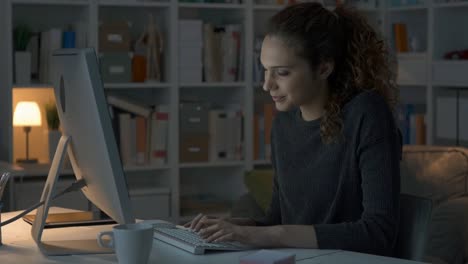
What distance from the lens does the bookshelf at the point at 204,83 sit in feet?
15.1

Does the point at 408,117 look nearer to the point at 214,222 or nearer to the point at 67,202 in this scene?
the point at 67,202

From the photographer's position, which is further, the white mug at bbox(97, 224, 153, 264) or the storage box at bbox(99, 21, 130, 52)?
the storage box at bbox(99, 21, 130, 52)

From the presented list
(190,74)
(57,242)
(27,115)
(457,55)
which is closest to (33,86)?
(27,115)

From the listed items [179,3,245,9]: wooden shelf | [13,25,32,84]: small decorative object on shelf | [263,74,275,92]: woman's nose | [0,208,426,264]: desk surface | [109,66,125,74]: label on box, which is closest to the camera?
[0,208,426,264]: desk surface

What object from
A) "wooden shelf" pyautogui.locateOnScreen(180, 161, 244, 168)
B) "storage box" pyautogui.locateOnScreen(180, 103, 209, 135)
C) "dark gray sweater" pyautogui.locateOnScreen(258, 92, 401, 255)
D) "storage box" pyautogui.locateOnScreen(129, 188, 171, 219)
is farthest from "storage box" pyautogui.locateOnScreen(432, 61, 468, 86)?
"dark gray sweater" pyautogui.locateOnScreen(258, 92, 401, 255)

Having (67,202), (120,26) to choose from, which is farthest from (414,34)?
(67,202)

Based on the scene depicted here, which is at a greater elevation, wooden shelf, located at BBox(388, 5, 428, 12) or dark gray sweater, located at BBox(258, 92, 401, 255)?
wooden shelf, located at BBox(388, 5, 428, 12)

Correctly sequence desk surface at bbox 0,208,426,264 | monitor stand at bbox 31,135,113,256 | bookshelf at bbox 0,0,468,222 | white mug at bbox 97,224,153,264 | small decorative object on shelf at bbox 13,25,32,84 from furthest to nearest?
bookshelf at bbox 0,0,468,222 → small decorative object on shelf at bbox 13,25,32,84 → monitor stand at bbox 31,135,113,256 → desk surface at bbox 0,208,426,264 → white mug at bbox 97,224,153,264

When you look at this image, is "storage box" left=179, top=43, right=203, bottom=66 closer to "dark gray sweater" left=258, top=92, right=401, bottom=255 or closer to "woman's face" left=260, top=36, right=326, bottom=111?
"dark gray sweater" left=258, top=92, right=401, bottom=255

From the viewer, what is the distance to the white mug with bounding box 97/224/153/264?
1.70m

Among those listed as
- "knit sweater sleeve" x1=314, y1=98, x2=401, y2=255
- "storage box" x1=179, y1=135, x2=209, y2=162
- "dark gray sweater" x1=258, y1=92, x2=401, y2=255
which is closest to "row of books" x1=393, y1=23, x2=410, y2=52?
"storage box" x1=179, y1=135, x2=209, y2=162

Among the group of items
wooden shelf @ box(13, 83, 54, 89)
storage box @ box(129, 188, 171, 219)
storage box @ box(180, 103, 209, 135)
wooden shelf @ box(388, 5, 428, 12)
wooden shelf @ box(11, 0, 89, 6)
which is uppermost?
wooden shelf @ box(388, 5, 428, 12)

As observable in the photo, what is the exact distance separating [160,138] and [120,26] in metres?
0.66

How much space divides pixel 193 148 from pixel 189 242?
300 centimetres
